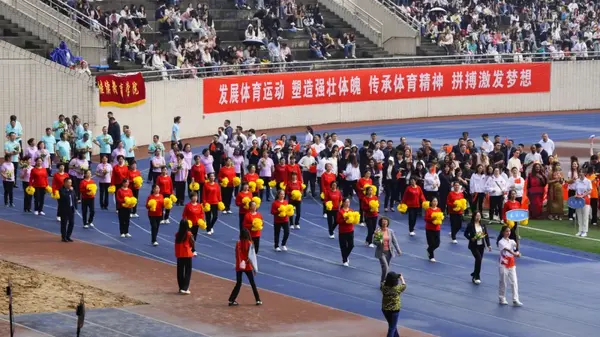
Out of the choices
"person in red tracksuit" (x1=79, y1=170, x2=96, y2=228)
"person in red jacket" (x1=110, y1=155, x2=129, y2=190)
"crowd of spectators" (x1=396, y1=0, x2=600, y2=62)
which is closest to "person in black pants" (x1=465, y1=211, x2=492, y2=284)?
"person in red tracksuit" (x1=79, y1=170, x2=96, y2=228)

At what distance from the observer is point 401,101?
2035 inches

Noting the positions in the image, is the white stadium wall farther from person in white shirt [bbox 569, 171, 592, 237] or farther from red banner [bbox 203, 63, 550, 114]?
person in white shirt [bbox 569, 171, 592, 237]

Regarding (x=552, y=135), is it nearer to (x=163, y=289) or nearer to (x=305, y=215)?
(x=305, y=215)

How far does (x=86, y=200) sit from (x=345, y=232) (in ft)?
20.7

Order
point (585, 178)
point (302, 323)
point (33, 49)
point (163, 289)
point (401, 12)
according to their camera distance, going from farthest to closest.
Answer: point (401, 12), point (33, 49), point (585, 178), point (163, 289), point (302, 323)

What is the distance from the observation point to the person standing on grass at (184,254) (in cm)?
2317

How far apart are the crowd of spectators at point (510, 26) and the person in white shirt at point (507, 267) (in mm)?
31713

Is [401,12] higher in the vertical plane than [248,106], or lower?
higher

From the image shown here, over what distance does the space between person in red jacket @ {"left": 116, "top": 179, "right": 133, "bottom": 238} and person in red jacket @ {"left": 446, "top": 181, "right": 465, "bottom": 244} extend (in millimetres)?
6781

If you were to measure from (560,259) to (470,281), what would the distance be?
3.12 meters

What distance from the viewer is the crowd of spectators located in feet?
184

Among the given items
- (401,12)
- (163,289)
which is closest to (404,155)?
(163,289)

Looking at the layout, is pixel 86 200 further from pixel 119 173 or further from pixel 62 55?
pixel 62 55

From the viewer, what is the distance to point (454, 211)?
28.3m
